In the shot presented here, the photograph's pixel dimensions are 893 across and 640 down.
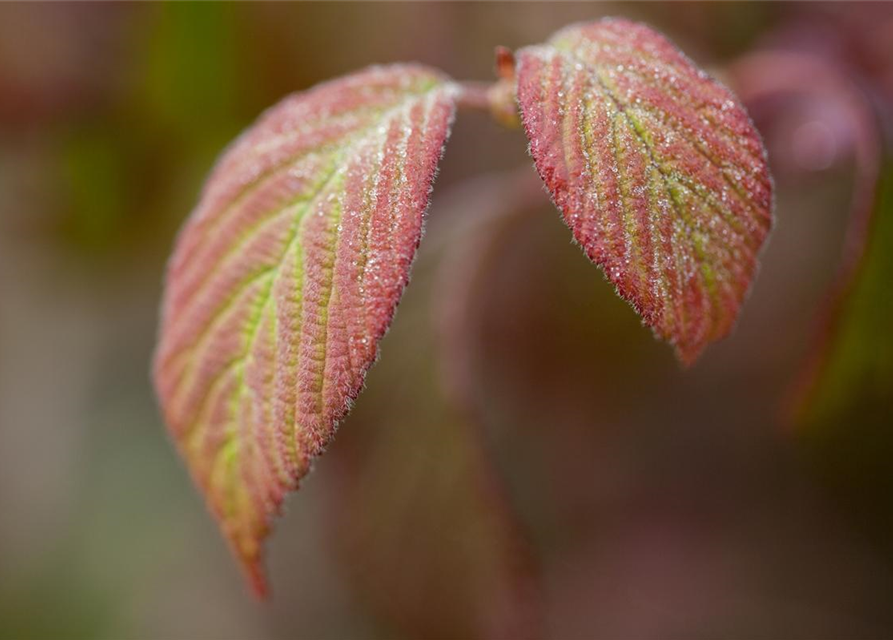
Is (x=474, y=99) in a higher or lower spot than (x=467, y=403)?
higher

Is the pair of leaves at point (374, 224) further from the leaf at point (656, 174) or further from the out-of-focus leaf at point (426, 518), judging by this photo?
the out-of-focus leaf at point (426, 518)

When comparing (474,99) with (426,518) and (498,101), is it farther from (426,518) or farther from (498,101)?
(426,518)

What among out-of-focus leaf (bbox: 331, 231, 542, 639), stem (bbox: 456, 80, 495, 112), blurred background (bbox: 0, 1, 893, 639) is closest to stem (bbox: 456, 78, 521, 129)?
stem (bbox: 456, 80, 495, 112)

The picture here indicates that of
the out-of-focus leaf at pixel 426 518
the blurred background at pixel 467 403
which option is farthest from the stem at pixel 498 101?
the out-of-focus leaf at pixel 426 518

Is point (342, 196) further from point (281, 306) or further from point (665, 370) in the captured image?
point (665, 370)

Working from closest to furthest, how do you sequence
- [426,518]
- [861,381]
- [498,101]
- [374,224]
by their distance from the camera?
[374,224]
[498,101]
[861,381]
[426,518]

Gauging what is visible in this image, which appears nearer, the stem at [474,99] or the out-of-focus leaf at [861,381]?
the stem at [474,99]

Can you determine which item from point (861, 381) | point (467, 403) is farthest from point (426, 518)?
point (861, 381)

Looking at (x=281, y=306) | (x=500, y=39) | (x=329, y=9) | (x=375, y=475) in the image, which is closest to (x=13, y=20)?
(x=329, y=9)

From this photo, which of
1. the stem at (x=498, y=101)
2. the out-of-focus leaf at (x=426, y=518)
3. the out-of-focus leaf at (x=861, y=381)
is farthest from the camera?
the out-of-focus leaf at (x=426, y=518)
